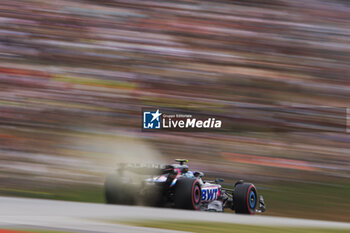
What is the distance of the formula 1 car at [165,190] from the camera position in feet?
25.5

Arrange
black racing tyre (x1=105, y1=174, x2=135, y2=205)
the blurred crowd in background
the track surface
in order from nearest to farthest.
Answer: the track surface
black racing tyre (x1=105, y1=174, x2=135, y2=205)
the blurred crowd in background

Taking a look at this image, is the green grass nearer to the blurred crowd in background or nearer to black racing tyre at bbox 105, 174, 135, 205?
black racing tyre at bbox 105, 174, 135, 205

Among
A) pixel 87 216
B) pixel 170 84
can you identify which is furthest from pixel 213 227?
pixel 170 84

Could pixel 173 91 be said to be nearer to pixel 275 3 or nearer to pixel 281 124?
pixel 281 124

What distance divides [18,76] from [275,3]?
729 centimetres

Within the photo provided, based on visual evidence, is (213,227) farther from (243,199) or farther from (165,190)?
(243,199)

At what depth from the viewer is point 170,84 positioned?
1373 centimetres

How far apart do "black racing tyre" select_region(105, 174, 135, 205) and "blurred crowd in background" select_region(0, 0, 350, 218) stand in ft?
12.7

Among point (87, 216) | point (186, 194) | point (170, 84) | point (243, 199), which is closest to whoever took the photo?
point (87, 216)

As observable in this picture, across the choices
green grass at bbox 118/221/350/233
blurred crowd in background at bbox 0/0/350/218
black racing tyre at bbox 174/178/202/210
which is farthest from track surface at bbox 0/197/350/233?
blurred crowd in background at bbox 0/0/350/218

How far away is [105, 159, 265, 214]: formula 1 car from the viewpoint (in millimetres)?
7773

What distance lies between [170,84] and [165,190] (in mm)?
6078

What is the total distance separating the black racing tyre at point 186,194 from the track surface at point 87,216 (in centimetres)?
22

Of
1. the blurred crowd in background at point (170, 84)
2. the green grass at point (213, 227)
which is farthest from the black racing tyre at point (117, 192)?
the blurred crowd in background at point (170, 84)
